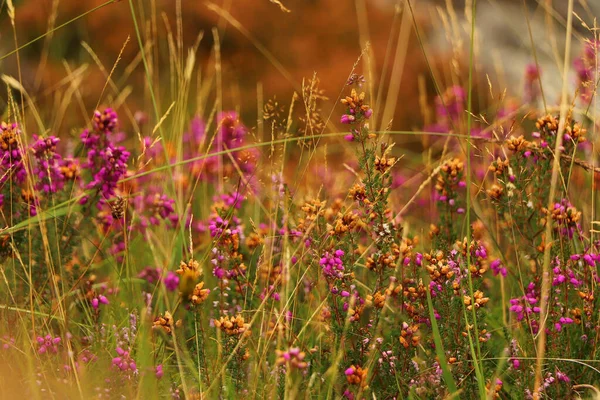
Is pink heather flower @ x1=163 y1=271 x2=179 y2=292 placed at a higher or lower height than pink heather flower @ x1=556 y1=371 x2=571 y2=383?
lower

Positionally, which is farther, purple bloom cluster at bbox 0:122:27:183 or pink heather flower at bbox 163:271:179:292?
pink heather flower at bbox 163:271:179:292

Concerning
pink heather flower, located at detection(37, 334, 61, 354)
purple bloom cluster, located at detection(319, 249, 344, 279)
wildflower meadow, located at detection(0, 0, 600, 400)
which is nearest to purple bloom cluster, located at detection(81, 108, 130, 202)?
wildflower meadow, located at detection(0, 0, 600, 400)

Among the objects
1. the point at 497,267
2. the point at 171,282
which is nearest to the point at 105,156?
the point at 171,282

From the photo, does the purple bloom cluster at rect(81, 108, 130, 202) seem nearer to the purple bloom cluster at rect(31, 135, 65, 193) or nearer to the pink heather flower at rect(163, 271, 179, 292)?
the purple bloom cluster at rect(31, 135, 65, 193)

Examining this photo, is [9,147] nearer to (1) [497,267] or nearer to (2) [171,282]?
(2) [171,282]

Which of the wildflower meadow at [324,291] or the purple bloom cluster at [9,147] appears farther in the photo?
the purple bloom cluster at [9,147]

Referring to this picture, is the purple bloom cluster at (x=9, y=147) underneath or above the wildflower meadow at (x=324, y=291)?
above

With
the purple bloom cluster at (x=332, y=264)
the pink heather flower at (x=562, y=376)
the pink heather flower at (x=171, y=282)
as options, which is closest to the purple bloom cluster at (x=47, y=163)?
the pink heather flower at (x=171, y=282)

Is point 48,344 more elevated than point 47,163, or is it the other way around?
point 47,163

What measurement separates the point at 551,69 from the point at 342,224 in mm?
5254

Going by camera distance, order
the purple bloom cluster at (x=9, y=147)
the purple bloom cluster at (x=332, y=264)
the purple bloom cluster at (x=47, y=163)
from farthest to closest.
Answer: the purple bloom cluster at (x=47, y=163)
the purple bloom cluster at (x=9, y=147)
the purple bloom cluster at (x=332, y=264)

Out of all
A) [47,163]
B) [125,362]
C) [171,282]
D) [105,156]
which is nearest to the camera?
[125,362]

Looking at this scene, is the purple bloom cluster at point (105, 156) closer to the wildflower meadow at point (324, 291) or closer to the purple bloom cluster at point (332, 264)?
the wildflower meadow at point (324, 291)

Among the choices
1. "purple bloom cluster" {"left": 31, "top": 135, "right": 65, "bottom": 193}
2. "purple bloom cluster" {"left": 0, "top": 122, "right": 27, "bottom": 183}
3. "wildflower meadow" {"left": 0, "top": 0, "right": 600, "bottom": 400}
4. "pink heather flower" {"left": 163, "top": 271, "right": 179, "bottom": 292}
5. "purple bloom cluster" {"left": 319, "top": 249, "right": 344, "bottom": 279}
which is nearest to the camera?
"wildflower meadow" {"left": 0, "top": 0, "right": 600, "bottom": 400}
